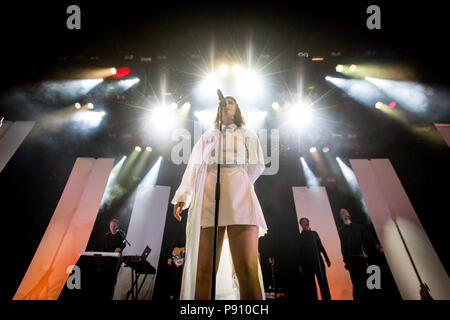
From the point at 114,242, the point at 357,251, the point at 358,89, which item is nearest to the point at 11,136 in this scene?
the point at 114,242

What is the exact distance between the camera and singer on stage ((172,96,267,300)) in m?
1.32

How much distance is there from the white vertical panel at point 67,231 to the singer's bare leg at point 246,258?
4.67m

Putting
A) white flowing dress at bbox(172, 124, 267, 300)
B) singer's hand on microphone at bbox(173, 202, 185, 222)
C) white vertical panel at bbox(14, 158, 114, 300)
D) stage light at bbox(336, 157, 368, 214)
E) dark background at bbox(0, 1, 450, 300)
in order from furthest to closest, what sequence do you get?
stage light at bbox(336, 157, 368, 214), white vertical panel at bbox(14, 158, 114, 300), dark background at bbox(0, 1, 450, 300), singer's hand on microphone at bbox(173, 202, 185, 222), white flowing dress at bbox(172, 124, 267, 300)

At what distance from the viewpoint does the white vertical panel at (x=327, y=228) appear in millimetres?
4547

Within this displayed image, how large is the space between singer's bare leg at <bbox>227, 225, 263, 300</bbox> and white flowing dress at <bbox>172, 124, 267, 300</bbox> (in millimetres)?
61

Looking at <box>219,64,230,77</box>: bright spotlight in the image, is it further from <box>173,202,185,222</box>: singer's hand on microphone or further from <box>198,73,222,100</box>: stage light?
<box>173,202,185,222</box>: singer's hand on microphone

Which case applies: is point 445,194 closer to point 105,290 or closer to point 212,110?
point 212,110

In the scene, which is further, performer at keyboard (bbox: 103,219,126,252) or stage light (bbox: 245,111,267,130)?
stage light (bbox: 245,111,267,130)

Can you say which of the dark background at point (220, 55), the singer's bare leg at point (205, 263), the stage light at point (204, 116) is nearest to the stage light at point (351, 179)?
the dark background at point (220, 55)

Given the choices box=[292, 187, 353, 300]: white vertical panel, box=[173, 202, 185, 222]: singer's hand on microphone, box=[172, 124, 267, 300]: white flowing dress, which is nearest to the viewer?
box=[172, 124, 267, 300]: white flowing dress

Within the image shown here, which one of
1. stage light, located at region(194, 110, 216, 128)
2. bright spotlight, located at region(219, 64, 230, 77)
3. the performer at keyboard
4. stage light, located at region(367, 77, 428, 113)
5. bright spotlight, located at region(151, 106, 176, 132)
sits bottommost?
the performer at keyboard

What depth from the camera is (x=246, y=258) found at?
130 centimetres
